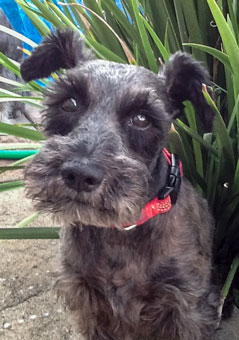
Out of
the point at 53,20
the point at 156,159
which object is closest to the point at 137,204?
the point at 156,159

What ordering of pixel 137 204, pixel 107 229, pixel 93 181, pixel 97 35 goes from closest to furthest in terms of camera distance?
pixel 93 181
pixel 137 204
pixel 107 229
pixel 97 35

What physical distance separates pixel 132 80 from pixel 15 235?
79cm

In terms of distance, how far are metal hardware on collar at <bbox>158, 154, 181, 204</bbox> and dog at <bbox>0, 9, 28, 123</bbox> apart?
219 cm

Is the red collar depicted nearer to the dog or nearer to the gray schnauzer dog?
the gray schnauzer dog

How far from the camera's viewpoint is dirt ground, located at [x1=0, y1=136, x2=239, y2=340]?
196 centimetres

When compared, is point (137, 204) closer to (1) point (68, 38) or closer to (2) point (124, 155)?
(2) point (124, 155)

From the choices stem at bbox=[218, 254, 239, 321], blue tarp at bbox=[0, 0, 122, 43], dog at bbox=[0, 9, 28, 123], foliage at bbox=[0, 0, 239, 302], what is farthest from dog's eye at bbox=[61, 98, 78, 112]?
blue tarp at bbox=[0, 0, 122, 43]

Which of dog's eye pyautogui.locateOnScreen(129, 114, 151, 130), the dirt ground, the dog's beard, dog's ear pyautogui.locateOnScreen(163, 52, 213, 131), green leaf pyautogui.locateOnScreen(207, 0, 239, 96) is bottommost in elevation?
the dirt ground

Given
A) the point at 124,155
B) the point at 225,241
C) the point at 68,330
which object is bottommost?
the point at 68,330

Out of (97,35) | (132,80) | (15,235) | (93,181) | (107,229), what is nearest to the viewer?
(93,181)

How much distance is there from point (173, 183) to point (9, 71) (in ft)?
7.87

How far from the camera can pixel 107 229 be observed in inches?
62.9

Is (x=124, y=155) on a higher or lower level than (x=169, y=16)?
lower

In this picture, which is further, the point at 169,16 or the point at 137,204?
the point at 169,16
